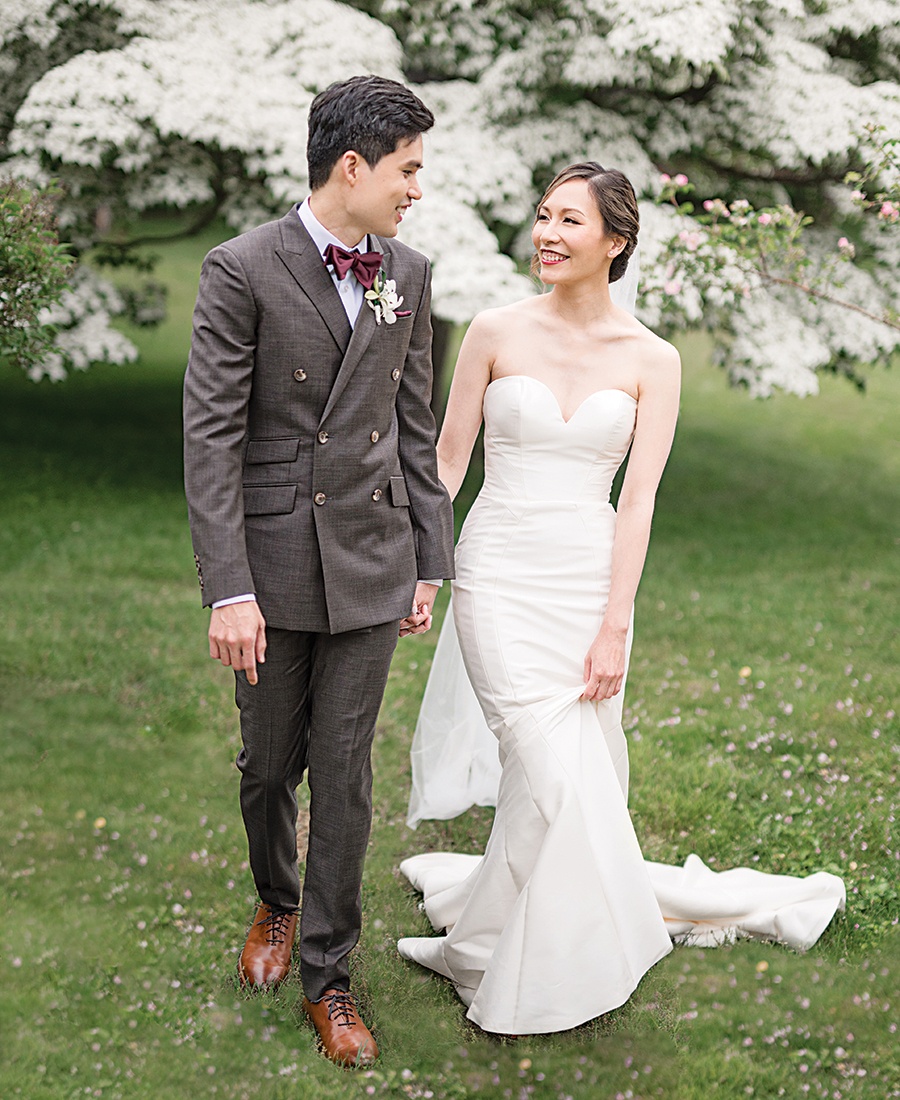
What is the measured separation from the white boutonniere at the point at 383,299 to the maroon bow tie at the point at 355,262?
0.11 ft

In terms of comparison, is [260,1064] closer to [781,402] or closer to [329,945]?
[329,945]

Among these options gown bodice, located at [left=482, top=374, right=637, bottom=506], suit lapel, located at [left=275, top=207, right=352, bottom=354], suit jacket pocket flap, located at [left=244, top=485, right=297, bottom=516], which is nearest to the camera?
suit lapel, located at [left=275, top=207, right=352, bottom=354]

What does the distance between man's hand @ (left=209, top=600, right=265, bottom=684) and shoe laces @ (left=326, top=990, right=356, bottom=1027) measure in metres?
1.12

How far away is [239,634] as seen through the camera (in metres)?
2.95

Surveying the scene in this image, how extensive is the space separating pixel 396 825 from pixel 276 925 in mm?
1152

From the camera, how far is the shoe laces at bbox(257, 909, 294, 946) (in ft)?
12.5

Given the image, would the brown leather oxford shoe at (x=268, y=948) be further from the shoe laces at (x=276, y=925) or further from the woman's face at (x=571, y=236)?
the woman's face at (x=571, y=236)

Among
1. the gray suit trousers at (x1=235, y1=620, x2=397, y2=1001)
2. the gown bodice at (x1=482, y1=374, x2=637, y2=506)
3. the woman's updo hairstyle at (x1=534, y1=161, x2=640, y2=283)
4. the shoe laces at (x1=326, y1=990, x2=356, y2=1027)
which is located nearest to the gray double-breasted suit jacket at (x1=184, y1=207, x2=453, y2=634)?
the gray suit trousers at (x1=235, y1=620, x2=397, y2=1001)

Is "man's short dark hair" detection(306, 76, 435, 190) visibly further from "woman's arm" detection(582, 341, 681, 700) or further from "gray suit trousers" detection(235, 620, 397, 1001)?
"gray suit trousers" detection(235, 620, 397, 1001)

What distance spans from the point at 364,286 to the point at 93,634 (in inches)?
167

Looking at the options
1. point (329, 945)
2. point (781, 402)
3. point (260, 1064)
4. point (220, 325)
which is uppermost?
point (220, 325)

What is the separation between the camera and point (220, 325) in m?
2.88

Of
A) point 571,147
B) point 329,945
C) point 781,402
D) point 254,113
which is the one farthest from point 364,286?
point 781,402

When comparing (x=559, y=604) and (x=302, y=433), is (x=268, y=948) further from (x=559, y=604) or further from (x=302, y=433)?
(x=302, y=433)
